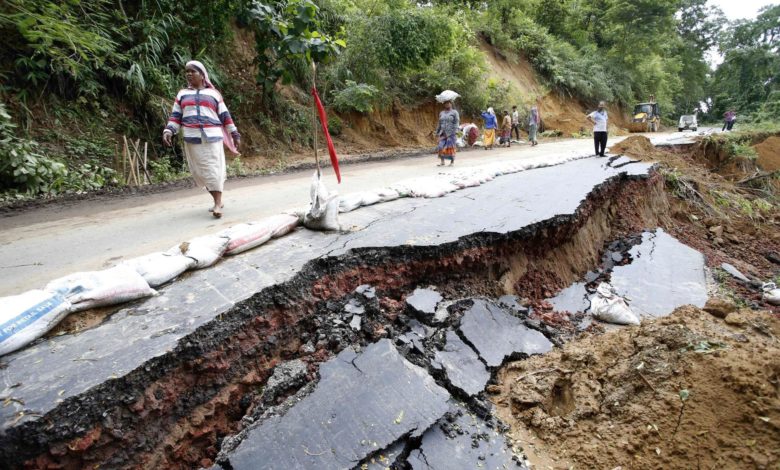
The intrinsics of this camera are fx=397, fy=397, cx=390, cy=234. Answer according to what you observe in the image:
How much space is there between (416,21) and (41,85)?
9313 millimetres

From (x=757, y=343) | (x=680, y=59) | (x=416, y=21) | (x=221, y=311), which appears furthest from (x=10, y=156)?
(x=680, y=59)

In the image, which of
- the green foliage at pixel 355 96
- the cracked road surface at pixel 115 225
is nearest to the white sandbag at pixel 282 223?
the cracked road surface at pixel 115 225

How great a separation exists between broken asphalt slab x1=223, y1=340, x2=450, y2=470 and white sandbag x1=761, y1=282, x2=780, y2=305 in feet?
15.4

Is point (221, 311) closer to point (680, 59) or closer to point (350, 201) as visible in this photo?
point (350, 201)

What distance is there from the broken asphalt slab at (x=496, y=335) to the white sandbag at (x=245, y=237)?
158 cm

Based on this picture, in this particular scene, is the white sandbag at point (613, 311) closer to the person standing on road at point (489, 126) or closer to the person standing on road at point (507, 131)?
the person standing on road at point (489, 126)

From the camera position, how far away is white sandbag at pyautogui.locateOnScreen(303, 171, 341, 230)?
3.22m

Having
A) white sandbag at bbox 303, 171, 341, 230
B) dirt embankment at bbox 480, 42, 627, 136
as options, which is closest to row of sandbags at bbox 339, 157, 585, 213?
white sandbag at bbox 303, 171, 341, 230

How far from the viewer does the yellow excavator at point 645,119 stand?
2166 cm

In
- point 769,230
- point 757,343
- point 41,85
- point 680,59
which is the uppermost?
point 680,59

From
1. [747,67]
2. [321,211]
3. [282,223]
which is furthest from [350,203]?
[747,67]

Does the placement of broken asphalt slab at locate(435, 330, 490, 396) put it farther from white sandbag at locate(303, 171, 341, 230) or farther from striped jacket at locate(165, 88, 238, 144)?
striped jacket at locate(165, 88, 238, 144)

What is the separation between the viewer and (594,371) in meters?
2.34

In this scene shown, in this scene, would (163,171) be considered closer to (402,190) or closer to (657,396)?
(402,190)
